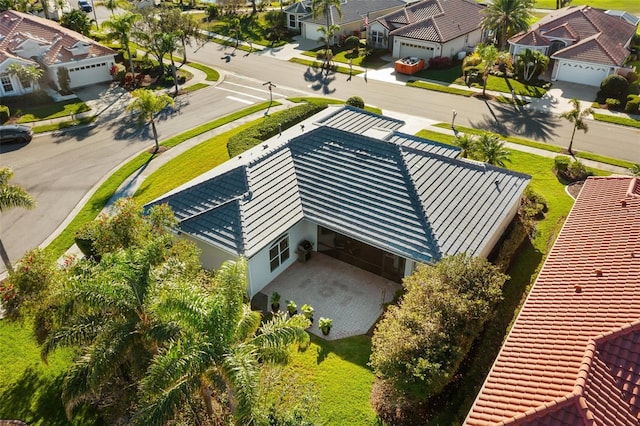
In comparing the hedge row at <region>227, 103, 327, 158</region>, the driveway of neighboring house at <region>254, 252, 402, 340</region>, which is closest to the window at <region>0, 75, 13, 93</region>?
the hedge row at <region>227, 103, 327, 158</region>

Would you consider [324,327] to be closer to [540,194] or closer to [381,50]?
[540,194]

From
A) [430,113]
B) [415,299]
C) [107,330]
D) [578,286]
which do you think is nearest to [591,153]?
[430,113]

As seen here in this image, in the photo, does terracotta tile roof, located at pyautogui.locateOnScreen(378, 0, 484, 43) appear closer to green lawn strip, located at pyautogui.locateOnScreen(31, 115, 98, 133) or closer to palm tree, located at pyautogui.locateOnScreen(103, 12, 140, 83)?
palm tree, located at pyautogui.locateOnScreen(103, 12, 140, 83)

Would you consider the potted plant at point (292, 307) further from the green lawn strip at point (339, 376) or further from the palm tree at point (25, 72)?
the palm tree at point (25, 72)

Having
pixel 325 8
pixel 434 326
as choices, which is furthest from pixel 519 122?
pixel 434 326

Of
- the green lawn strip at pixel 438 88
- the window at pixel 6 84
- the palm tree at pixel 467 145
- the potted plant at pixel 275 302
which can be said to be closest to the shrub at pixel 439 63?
the green lawn strip at pixel 438 88
